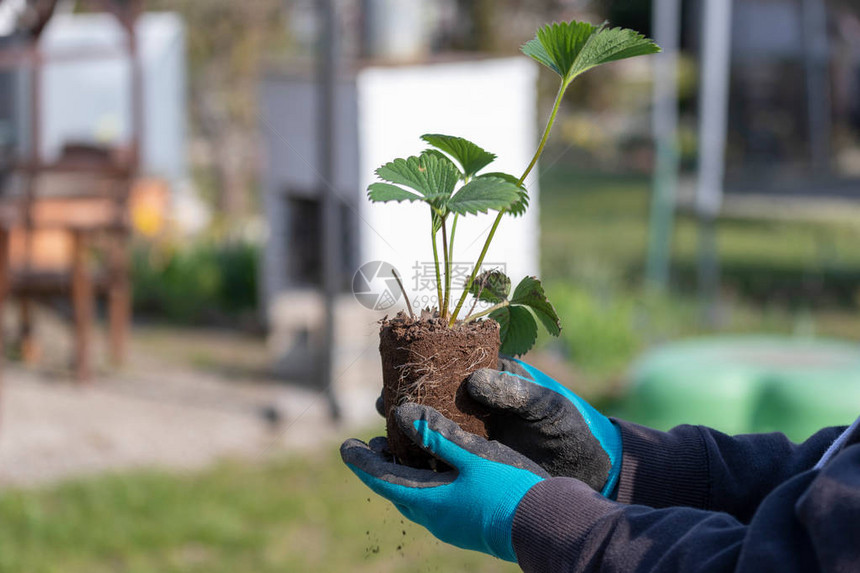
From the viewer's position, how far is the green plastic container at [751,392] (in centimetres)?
312

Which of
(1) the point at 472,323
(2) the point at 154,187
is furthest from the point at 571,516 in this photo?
(2) the point at 154,187

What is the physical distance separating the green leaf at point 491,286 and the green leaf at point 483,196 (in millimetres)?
146

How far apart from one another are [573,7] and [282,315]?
3.25m

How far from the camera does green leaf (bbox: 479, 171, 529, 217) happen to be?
1187mm

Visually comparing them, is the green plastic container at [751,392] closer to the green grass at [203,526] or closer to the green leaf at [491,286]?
the green grass at [203,526]

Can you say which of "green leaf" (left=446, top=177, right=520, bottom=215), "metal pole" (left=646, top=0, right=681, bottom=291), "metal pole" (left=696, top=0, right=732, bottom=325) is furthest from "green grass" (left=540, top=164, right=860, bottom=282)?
"green leaf" (left=446, top=177, right=520, bottom=215)

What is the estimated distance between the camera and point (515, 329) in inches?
52.3

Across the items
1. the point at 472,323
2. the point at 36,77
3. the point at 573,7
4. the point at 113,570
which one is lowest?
the point at 113,570

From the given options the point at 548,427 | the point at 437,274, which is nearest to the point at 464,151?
the point at 437,274

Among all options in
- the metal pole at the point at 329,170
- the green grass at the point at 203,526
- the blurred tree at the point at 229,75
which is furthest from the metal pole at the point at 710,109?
A: the blurred tree at the point at 229,75

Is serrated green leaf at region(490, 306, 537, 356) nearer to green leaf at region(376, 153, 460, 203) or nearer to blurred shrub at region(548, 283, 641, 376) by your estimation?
green leaf at region(376, 153, 460, 203)

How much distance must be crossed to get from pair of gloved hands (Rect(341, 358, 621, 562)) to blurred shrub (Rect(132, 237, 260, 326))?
4.90 m

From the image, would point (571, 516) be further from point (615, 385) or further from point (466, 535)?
point (615, 385)

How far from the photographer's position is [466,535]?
3.89ft
